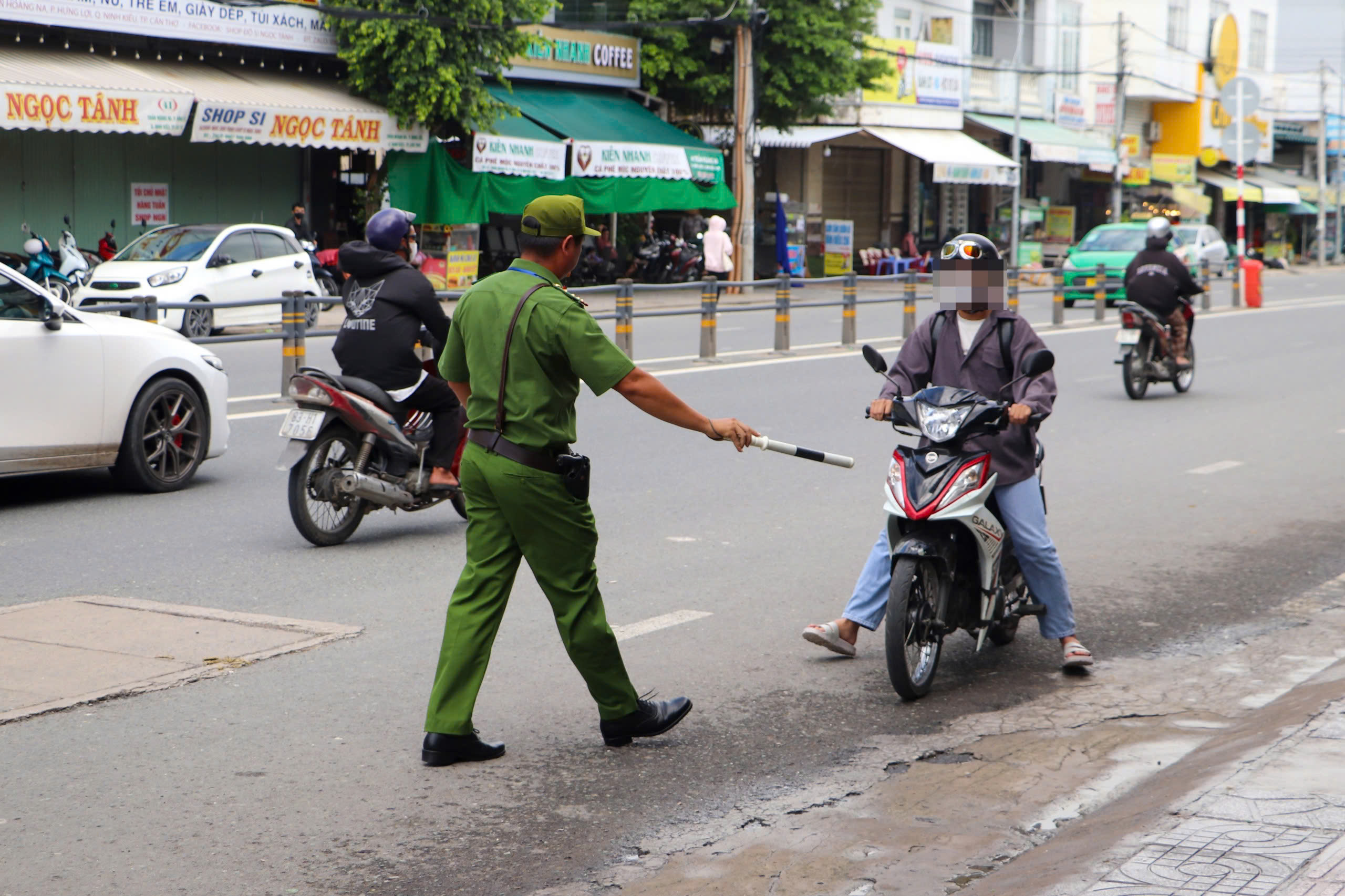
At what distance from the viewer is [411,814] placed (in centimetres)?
442

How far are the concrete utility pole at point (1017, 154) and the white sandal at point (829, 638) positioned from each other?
35.9 metres

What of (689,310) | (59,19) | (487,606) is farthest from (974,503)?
(59,19)

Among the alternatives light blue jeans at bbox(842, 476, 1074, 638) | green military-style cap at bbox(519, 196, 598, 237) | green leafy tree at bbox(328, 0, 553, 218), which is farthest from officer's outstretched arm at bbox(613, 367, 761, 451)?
green leafy tree at bbox(328, 0, 553, 218)

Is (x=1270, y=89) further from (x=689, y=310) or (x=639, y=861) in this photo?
(x=639, y=861)

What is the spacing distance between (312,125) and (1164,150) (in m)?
39.0

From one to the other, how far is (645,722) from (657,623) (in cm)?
163

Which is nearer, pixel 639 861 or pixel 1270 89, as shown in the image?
pixel 639 861

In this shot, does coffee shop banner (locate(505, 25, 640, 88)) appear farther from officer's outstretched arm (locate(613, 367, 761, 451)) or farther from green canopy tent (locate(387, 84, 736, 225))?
officer's outstretched arm (locate(613, 367, 761, 451))

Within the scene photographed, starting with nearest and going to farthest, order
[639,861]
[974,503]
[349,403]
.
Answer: [639,861] < [974,503] < [349,403]

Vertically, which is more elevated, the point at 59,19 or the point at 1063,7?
the point at 1063,7

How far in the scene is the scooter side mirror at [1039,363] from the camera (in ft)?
18.0

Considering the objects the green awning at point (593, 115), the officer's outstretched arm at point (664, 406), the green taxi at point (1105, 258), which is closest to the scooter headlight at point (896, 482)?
the officer's outstretched arm at point (664, 406)

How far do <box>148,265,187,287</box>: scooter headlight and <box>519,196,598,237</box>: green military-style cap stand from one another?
651 inches

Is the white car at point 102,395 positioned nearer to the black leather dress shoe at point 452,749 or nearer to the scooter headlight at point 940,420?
the black leather dress shoe at point 452,749
